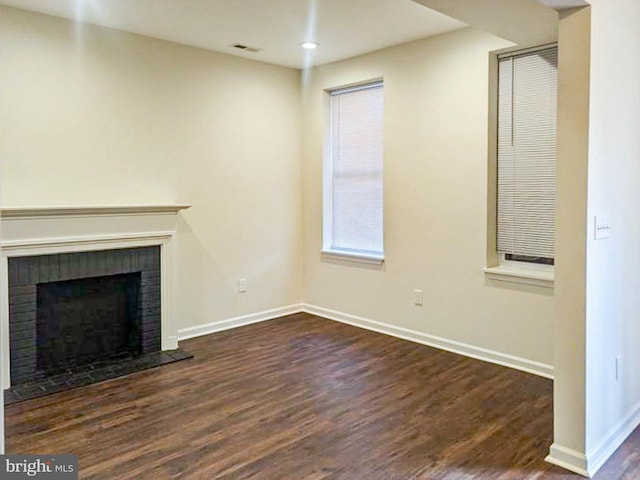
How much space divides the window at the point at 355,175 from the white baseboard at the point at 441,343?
0.61 m

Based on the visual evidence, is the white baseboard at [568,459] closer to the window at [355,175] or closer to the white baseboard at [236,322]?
the window at [355,175]

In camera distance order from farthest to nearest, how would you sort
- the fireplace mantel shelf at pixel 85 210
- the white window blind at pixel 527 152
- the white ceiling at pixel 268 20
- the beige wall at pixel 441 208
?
the beige wall at pixel 441 208 → the white window blind at pixel 527 152 → the white ceiling at pixel 268 20 → the fireplace mantel shelf at pixel 85 210

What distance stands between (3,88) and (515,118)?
364 cm

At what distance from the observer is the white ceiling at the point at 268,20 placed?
3561mm

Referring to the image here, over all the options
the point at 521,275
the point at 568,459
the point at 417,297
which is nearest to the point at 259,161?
the point at 417,297

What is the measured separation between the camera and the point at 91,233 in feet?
12.6

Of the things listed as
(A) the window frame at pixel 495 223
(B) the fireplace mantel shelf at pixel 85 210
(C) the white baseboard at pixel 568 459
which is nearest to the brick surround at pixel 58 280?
(B) the fireplace mantel shelf at pixel 85 210

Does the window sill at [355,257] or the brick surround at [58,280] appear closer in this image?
the brick surround at [58,280]

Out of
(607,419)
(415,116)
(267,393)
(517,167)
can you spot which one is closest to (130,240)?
(267,393)

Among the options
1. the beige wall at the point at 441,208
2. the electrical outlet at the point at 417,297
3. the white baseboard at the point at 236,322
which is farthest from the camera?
the white baseboard at the point at 236,322

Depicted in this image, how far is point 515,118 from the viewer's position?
3852mm

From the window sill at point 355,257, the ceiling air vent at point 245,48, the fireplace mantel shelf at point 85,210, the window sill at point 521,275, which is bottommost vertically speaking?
the window sill at point 521,275

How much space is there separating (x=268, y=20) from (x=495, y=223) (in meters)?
2.30

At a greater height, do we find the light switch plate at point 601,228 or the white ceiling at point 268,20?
the white ceiling at point 268,20
